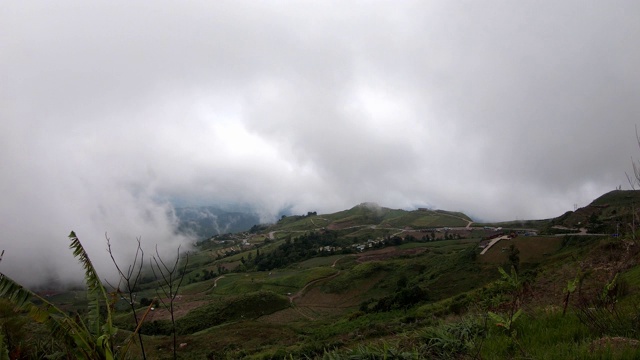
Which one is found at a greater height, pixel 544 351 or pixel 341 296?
pixel 544 351

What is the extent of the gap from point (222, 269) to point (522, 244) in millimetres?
102371

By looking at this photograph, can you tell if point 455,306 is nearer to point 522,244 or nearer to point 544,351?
point 544,351

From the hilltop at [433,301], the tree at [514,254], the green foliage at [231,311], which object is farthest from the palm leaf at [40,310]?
the tree at [514,254]

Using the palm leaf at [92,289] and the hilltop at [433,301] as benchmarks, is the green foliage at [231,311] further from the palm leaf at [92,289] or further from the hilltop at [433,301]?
the palm leaf at [92,289]

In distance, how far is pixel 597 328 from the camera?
5379 mm

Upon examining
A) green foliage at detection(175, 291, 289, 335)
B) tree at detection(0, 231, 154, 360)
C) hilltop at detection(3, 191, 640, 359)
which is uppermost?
tree at detection(0, 231, 154, 360)

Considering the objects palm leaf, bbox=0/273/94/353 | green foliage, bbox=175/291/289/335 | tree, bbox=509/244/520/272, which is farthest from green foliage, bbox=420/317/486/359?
green foliage, bbox=175/291/289/335

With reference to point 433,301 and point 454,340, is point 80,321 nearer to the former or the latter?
point 454,340

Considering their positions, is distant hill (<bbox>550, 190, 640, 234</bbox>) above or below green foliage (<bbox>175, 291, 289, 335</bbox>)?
above

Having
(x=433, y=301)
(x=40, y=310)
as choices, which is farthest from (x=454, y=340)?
(x=433, y=301)

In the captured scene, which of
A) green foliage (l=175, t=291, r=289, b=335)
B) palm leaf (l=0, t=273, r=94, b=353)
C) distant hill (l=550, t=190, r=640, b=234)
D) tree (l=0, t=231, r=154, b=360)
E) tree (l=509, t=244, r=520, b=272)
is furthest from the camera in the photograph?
distant hill (l=550, t=190, r=640, b=234)

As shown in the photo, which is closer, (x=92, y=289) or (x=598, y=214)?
(x=92, y=289)

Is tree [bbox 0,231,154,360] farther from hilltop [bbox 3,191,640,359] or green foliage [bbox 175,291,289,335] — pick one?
green foliage [bbox 175,291,289,335]

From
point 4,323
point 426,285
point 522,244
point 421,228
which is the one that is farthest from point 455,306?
point 421,228
